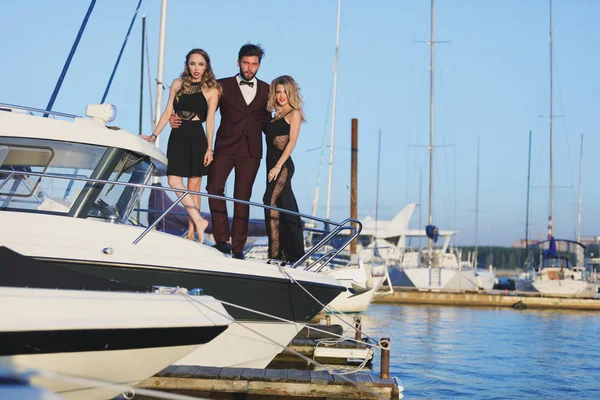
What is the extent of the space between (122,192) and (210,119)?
117 centimetres

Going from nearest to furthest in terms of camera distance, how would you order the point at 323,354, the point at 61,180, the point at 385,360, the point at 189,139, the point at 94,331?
the point at 94,331, the point at 61,180, the point at 189,139, the point at 385,360, the point at 323,354

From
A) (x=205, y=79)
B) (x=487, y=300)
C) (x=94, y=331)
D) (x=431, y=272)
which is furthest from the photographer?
(x=431, y=272)

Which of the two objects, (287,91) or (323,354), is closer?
(287,91)

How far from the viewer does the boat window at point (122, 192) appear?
7470 millimetres

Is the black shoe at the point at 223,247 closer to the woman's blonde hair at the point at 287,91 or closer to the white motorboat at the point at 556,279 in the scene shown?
the woman's blonde hair at the point at 287,91

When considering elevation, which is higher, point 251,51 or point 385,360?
point 251,51

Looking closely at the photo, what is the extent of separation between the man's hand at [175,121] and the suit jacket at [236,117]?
0.43 metres

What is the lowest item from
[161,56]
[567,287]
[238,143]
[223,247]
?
[567,287]

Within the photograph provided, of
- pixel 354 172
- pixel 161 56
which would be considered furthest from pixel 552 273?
pixel 161 56

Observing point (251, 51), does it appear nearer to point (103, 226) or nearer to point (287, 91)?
point (287, 91)

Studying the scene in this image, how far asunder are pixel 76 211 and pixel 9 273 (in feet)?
7.37

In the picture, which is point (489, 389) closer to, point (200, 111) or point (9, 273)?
point (200, 111)

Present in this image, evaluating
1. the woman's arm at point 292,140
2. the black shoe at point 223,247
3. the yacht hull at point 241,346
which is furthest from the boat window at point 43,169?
the yacht hull at point 241,346

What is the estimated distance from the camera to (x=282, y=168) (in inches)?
335
